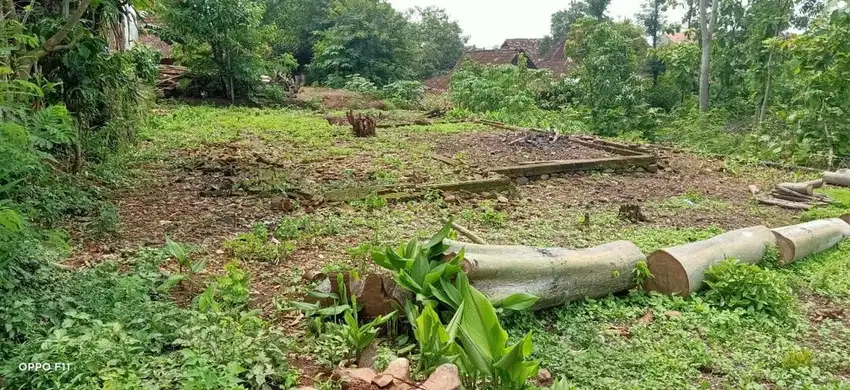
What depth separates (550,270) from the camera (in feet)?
10.6

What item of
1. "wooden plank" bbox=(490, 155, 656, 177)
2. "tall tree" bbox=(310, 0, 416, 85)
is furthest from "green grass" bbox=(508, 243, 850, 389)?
"tall tree" bbox=(310, 0, 416, 85)

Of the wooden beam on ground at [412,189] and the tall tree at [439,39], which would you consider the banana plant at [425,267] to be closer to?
the wooden beam on ground at [412,189]

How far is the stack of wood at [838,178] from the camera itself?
7449 mm

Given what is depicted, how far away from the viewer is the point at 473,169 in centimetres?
697

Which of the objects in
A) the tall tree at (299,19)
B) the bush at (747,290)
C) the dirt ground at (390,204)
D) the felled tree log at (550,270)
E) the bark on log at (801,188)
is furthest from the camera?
the tall tree at (299,19)

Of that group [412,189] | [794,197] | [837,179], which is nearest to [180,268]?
[412,189]

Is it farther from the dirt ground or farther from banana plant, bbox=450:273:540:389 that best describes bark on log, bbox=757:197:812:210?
banana plant, bbox=450:273:540:389

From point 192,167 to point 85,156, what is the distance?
105cm

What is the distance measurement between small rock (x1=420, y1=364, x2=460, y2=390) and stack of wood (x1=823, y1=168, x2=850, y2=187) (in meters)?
7.46

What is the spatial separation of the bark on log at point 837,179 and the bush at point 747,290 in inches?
197

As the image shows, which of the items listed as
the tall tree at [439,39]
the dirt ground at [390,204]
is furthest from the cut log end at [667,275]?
the tall tree at [439,39]

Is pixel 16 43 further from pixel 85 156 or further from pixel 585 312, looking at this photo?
pixel 585 312

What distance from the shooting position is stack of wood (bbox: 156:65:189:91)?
15.1 metres

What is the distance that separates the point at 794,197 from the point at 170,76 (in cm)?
1468
